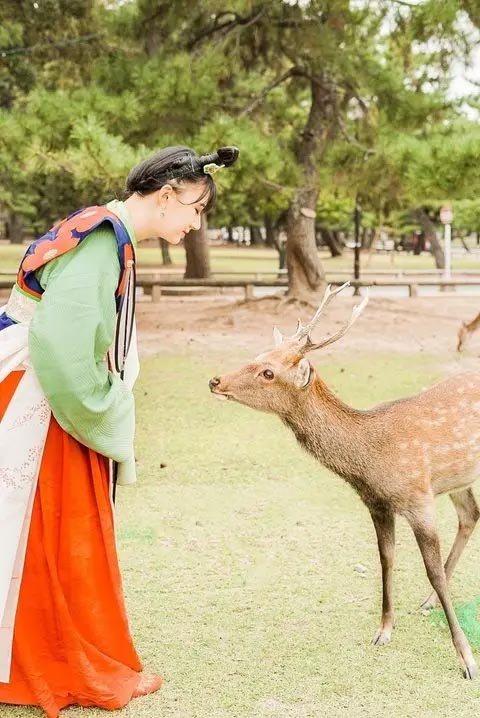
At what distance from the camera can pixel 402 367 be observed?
29.5 feet

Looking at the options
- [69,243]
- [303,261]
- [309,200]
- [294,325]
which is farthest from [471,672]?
[303,261]

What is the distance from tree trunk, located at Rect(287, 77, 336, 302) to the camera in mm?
12539

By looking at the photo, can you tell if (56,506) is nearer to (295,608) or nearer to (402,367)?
(295,608)

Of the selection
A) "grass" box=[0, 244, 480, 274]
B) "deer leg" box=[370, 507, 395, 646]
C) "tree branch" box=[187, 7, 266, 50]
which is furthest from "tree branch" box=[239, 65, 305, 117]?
"grass" box=[0, 244, 480, 274]

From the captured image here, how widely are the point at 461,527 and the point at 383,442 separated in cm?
65

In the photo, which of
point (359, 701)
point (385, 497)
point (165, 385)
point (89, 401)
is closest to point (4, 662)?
point (89, 401)

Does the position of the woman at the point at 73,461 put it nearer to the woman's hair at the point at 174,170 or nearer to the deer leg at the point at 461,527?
the woman's hair at the point at 174,170

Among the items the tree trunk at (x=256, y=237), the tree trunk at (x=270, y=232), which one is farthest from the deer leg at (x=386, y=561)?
the tree trunk at (x=256, y=237)

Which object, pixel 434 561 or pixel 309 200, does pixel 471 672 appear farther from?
pixel 309 200

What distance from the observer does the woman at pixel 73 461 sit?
252 cm

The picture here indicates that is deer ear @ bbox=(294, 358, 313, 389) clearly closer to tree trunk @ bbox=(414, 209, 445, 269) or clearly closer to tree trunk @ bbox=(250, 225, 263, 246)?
tree trunk @ bbox=(414, 209, 445, 269)

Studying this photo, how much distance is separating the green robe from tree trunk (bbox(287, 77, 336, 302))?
31.5ft

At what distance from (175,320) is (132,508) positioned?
27.4ft

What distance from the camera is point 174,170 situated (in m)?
2.59
